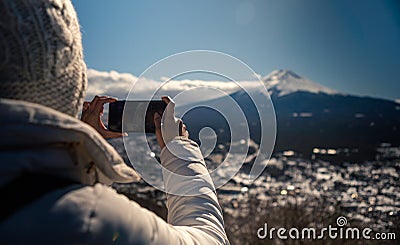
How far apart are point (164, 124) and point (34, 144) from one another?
749 mm

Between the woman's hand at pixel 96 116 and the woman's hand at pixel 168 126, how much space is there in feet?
0.66

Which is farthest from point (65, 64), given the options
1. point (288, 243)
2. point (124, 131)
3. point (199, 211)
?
point (288, 243)

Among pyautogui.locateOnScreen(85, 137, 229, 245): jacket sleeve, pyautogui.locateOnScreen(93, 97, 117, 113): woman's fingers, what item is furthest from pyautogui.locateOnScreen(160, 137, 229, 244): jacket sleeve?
pyautogui.locateOnScreen(93, 97, 117, 113): woman's fingers

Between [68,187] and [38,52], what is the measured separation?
29 cm

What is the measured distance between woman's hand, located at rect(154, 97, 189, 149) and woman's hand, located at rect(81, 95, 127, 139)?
20 centimetres

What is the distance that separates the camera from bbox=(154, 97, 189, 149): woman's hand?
1.38m

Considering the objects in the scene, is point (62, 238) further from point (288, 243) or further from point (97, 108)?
point (288, 243)

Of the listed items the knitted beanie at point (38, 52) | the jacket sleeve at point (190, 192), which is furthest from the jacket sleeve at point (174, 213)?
the knitted beanie at point (38, 52)

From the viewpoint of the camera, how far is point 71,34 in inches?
32.4

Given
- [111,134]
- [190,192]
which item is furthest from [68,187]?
[111,134]

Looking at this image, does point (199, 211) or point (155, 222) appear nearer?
point (155, 222)

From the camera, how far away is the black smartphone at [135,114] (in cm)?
157

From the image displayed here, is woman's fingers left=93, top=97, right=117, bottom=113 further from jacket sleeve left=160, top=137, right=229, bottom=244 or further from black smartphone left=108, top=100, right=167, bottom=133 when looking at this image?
jacket sleeve left=160, top=137, right=229, bottom=244

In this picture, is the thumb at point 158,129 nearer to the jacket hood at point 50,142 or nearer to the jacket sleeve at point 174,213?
the jacket sleeve at point 174,213
